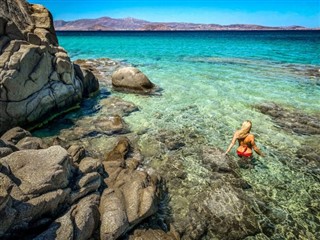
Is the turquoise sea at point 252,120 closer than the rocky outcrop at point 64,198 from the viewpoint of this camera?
No

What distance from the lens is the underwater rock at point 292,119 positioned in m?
12.7

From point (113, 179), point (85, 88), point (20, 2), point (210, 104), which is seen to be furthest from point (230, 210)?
point (20, 2)

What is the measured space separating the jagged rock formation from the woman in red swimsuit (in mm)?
9006

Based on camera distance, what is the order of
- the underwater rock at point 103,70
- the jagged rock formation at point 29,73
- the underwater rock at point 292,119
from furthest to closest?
the underwater rock at point 103,70 < the underwater rock at point 292,119 < the jagged rock formation at point 29,73

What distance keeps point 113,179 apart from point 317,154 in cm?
836

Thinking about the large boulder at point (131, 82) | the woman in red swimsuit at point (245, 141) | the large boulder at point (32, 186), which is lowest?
the large boulder at point (131, 82)

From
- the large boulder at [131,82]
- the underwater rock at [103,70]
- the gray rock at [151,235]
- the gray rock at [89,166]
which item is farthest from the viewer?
the underwater rock at [103,70]

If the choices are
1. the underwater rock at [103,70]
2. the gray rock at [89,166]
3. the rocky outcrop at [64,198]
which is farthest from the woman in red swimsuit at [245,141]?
the underwater rock at [103,70]

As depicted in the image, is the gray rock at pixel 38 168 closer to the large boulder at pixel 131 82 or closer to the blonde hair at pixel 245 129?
the blonde hair at pixel 245 129

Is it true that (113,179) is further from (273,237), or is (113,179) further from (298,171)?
(298,171)

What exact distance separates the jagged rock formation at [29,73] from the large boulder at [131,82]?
428 centimetres

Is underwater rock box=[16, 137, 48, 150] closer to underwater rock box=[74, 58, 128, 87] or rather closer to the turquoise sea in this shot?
the turquoise sea

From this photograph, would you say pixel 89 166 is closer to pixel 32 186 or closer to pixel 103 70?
pixel 32 186

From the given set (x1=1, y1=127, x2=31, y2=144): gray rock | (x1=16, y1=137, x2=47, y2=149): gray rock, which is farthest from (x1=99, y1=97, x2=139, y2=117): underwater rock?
(x1=16, y1=137, x2=47, y2=149): gray rock
